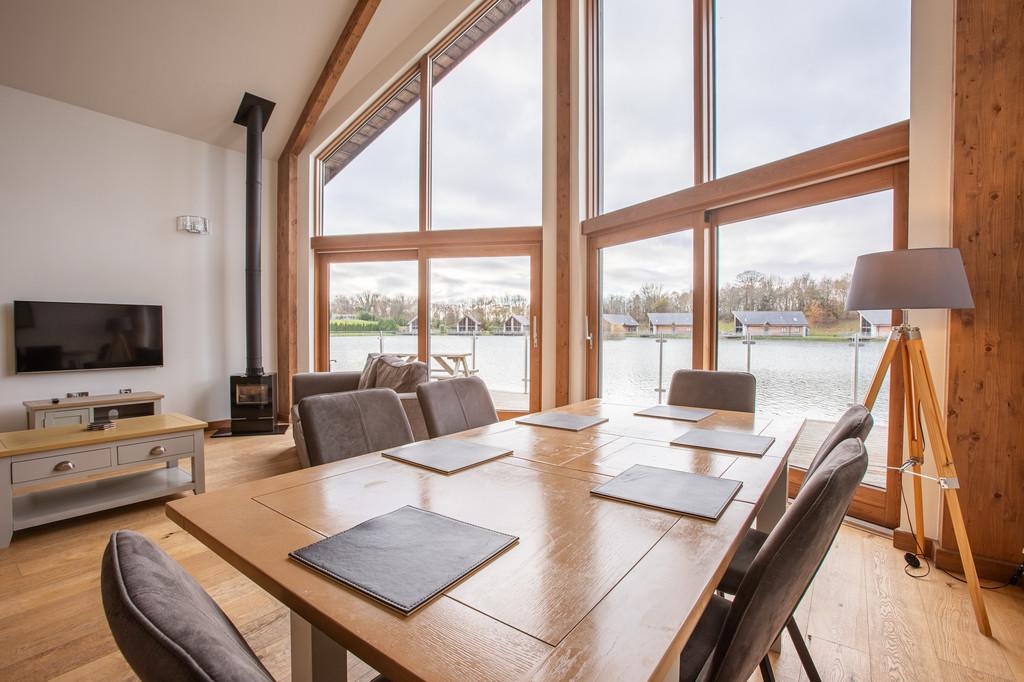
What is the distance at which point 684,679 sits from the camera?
3.04 ft

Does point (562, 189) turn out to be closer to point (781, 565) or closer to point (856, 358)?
point (856, 358)

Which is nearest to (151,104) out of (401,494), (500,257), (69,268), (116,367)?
(69,268)

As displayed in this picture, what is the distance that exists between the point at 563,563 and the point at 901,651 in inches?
64.2

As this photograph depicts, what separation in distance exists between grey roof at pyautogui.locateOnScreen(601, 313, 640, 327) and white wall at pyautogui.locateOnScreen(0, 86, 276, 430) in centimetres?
413

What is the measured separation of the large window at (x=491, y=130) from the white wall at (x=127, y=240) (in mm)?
2418

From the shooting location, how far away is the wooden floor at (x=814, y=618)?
5.00 ft

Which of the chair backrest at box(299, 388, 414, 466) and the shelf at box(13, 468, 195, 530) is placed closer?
the chair backrest at box(299, 388, 414, 466)

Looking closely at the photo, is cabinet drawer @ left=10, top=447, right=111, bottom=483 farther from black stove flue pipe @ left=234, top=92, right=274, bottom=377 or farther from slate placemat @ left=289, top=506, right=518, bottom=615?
slate placemat @ left=289, top=506, right=518, bottom=615

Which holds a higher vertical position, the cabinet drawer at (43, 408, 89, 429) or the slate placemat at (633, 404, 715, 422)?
the slate placemat at (633, 404, 715, 422)

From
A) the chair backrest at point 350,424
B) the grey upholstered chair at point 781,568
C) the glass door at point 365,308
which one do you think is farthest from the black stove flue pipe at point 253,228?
the grey upholstered chair at point 781,568

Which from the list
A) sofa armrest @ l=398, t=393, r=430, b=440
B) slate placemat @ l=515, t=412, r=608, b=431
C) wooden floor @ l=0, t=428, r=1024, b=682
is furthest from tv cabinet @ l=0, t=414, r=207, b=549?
slate placemat @ l=515, t=412, r=608, b=431

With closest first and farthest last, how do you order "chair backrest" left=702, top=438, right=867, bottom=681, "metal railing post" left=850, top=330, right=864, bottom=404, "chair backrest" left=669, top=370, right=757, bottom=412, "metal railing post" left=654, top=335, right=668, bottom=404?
"chair backrest" left=702, top=438, right=867, bottom=681
"chair backrest" left=669, top=370, right=757, bottom=412
"metal railing post" left=850, top=330, right=864, bottom=404
"metal railing post" left=654, top=335, right=668, bottom=404

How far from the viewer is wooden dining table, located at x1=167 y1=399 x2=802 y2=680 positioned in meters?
0.58

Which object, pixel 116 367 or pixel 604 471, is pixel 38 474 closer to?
pixel 116 367
